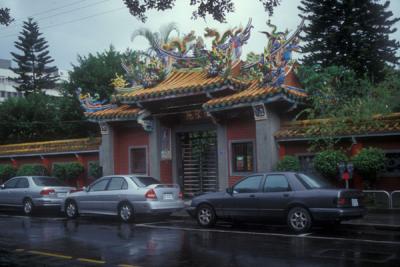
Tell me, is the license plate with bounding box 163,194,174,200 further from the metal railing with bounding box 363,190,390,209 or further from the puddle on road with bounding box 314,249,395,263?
the puddle on road with bounding box 314,249,395,263

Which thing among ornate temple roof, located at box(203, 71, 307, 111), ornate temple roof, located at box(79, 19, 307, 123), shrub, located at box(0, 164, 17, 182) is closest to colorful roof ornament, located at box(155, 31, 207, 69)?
ornate temple roof, located at box(79, 19, 307, 123)

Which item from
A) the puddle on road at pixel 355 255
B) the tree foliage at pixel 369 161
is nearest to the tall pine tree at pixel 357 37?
the tree foliage at pixel 369 161

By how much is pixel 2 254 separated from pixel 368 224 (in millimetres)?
8625

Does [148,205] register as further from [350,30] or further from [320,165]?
[350,30]

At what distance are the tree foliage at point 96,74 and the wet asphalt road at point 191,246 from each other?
20660mm

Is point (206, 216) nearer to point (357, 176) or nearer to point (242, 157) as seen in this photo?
point (357, 176)

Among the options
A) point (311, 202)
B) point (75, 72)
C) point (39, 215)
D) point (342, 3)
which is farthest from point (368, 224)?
point (75, 72)

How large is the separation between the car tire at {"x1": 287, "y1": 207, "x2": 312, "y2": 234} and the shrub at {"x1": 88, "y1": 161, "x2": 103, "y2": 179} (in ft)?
43.2

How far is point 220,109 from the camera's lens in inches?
730

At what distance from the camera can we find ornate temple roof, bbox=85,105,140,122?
2131 cm

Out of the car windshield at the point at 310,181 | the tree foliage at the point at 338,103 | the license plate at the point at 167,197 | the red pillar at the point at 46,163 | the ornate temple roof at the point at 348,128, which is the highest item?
the tree foliage at the point at 338,103

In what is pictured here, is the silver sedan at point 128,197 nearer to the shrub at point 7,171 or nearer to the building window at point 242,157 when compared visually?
the building window at point 242,157

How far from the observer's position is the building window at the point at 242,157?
19.3 metres

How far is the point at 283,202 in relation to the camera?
12.2 metres
